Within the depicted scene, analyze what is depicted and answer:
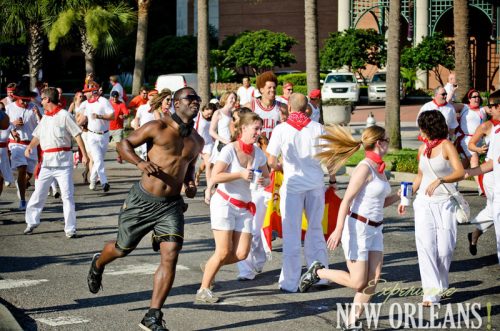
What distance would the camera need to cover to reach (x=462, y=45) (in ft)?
78.1

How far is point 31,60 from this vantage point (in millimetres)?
45281

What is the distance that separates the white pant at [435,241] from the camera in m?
9.41

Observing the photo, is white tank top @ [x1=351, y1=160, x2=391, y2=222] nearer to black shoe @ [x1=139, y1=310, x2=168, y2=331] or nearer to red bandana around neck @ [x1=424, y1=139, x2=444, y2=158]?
red bandana around neck @ [x1=424, y1=139, x2=444, y2=158]

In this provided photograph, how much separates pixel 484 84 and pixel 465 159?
4786 centimetres

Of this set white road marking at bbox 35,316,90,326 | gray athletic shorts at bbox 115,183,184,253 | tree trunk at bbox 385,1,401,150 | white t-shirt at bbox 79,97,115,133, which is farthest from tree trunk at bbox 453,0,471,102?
white road marking at bbox 35,316,90,326

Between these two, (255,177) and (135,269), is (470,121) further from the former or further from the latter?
(255,177)

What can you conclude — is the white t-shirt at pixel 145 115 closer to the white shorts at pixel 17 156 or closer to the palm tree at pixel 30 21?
the white shorts at pixel 17 156

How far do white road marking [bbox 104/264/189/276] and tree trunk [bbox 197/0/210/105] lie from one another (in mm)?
18238

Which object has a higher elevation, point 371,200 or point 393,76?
point 393,76

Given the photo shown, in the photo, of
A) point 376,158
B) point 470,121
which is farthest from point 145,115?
point 376,158

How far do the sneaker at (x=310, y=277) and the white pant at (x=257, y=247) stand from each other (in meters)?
0.88

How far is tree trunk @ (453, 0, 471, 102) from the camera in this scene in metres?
23.5

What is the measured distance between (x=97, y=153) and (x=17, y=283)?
780cm

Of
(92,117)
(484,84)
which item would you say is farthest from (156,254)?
(484,84)
